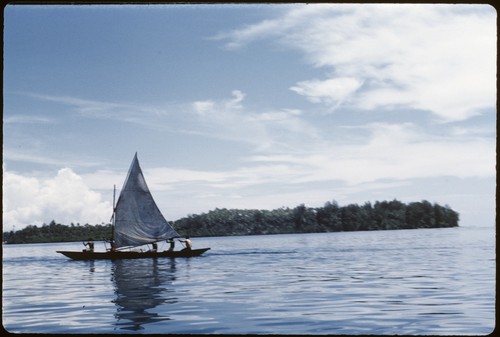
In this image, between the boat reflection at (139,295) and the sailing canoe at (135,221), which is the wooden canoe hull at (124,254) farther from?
the boat reflection at (139,295)

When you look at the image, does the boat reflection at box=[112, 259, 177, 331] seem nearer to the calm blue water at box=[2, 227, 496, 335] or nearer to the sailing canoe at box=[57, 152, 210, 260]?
the calm blue water at box=[2, 227, 496, 335]

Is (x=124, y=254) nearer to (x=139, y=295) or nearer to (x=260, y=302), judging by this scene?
(x=139, y=295)

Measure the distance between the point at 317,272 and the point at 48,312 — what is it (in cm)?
1728

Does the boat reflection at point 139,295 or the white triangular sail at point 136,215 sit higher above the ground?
the white triangular sail at point 136,215

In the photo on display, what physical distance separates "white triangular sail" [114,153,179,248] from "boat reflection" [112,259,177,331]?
541cm

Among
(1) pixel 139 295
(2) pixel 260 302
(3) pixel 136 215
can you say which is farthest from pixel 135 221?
(2) pixel 260 302

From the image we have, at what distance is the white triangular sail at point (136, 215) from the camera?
4212 centimetres

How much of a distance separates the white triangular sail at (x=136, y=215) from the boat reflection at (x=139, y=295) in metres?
5.41

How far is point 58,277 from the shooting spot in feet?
107

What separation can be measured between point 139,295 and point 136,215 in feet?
65.9

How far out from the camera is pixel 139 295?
22.7 metres

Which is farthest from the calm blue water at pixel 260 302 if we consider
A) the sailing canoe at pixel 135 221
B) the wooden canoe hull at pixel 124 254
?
the sailing canoe at pixel 135 221

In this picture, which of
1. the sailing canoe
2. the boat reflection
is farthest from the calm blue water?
the sailing canoe

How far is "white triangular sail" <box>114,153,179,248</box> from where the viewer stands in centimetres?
4212
